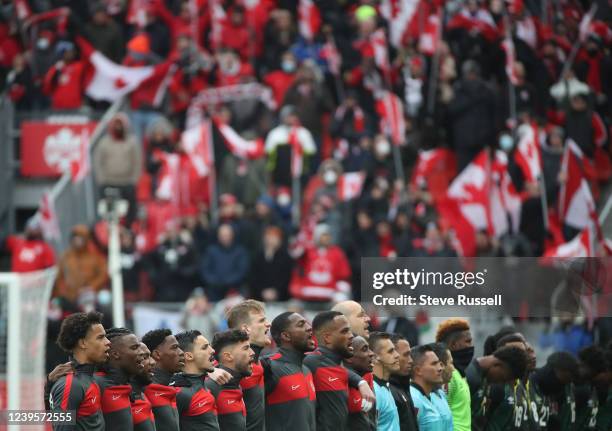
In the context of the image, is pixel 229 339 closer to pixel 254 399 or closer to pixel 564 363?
pixel 254 399

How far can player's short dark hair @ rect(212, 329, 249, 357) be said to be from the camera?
10.6m

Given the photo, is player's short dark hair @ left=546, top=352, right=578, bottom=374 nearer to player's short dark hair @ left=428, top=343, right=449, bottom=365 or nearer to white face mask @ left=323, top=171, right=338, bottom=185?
player's short dark hair @ left=428, top=343, right=449, bottom=365

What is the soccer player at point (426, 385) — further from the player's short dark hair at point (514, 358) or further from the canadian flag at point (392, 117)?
the canadian flag at point (392, 117)

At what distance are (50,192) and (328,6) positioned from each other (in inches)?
209

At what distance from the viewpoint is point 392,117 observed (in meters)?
23.5

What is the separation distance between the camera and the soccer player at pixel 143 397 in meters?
9.66

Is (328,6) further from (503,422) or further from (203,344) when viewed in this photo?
(203,344)

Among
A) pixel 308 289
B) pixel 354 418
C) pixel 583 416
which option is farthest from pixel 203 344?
pixel 308 289

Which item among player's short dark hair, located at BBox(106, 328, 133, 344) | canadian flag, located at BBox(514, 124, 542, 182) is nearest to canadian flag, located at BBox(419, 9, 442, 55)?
canadian flag, located at BBox(514, 124, 542, 182)

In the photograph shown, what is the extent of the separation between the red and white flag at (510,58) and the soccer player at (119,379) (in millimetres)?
13815

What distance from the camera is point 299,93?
23422mm

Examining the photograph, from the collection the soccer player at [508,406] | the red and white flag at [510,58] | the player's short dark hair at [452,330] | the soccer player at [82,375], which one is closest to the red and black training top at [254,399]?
the soccer player at [82,375]

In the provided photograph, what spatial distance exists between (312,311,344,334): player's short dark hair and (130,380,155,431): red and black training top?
1.92 meters

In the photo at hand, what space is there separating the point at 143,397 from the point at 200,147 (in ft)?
45.2
